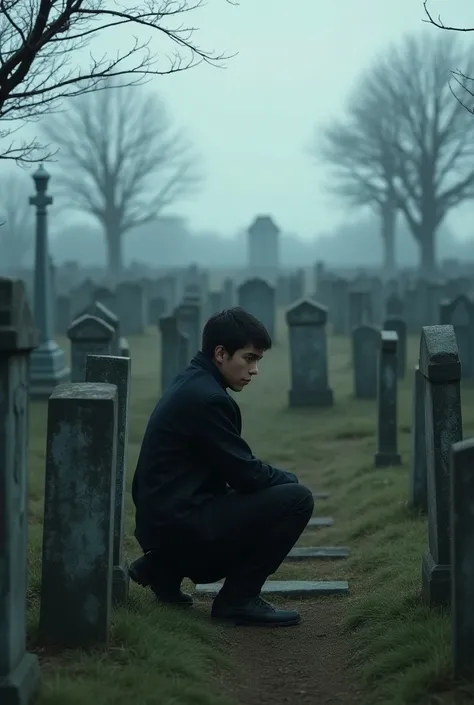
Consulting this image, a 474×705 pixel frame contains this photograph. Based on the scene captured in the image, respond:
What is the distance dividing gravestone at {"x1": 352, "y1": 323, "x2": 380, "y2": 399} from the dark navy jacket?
11328 mm

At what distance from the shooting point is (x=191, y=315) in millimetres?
19859

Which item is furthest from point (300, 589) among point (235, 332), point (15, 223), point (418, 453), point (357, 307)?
point (15, 223)

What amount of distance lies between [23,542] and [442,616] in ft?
6.52

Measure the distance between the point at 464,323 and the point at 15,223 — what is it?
66.3 metres

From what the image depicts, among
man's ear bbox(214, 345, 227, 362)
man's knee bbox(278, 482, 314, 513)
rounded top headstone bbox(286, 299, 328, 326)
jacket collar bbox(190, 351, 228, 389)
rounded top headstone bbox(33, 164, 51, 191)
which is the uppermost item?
rounded top headstone bbox(33, 164, 51, 191)

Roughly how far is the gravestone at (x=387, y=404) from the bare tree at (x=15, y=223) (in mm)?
61714

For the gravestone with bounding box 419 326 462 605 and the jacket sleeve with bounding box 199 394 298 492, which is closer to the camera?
the jacket sleeve with bounding box 199 394 298 492

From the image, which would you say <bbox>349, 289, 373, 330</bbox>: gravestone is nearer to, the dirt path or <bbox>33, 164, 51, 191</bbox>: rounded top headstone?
<bbox>33, 164, 51, 191</bbox>: rounded top headstone

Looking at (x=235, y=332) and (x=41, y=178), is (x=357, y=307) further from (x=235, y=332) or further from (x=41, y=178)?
(x=235, y=332)

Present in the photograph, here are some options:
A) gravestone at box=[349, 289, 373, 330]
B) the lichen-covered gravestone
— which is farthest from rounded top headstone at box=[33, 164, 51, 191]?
the lichen-covered gravestone

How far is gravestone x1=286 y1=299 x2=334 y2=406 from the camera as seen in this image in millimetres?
15992

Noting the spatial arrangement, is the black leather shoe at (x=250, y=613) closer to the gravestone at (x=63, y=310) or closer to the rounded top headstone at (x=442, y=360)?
the rounded top headstone at (x=442, y=360)

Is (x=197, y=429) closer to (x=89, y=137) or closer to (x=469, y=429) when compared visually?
(x=469, y=429)

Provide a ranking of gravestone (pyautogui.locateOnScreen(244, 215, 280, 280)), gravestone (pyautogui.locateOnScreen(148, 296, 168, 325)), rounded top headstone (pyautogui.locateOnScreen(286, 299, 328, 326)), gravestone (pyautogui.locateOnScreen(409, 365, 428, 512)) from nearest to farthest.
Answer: gravestone (pyautogui.locateOnScreen(409, 365, 428, 512)) < rounded top headstone (pyautogui.locateOnScreen(286, 299, 328, 326)) < gravestone (pyautogui.locateOnScreen(148, 296, 168, 325)) < gravestone (pyautogui.locateOnScreen(244, 215, 280, 280))
